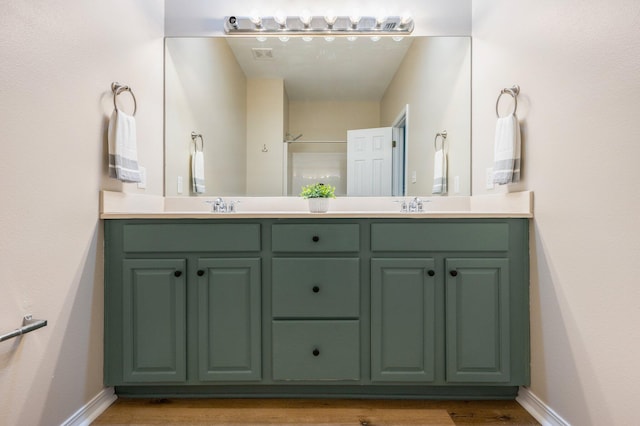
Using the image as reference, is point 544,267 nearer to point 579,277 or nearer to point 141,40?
point 579,277

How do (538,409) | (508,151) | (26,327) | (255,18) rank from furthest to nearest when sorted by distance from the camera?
(255,18) < (508,151) < (538,409) < (26,327)

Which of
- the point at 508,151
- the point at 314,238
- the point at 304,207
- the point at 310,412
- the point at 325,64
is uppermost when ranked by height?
the point at 325,64

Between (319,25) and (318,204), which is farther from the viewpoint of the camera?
(319,25)

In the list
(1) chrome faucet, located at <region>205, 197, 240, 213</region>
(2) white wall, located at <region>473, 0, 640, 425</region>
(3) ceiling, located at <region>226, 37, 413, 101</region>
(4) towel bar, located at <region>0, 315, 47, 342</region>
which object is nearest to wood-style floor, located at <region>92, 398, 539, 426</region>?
(2) white wall, located at <region>473, 0, 640, 425</region>

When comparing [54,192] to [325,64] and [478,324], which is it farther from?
[478,324]

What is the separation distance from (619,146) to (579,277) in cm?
50

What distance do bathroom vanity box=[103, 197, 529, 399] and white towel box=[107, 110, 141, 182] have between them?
229mm

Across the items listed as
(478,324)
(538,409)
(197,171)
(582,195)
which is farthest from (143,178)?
(538,409)

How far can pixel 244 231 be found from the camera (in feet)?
5.05

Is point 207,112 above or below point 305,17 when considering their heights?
below

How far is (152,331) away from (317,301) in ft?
2.59

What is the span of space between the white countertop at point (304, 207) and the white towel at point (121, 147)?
12 centimetres

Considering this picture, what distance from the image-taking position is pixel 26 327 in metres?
1.07

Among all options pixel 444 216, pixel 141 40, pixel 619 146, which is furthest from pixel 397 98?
pixel 141 40
